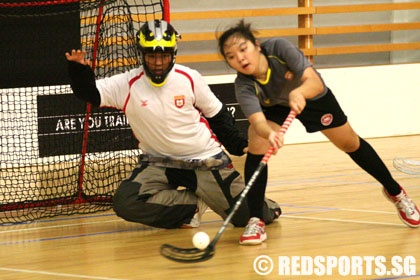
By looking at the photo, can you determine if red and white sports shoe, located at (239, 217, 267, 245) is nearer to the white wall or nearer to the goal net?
the goal net

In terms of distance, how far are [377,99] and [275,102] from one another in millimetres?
4897

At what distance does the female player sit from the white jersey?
389 mm

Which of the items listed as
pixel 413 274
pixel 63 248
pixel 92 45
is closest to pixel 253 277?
pixel 413 274

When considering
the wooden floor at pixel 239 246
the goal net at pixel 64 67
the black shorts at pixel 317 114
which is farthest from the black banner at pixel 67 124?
the black shorts at pixel 317 114

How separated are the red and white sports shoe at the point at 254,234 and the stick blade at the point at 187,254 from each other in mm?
363

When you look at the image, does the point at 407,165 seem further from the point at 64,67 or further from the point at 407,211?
the point at 64,67

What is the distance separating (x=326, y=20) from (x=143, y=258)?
19.7ft

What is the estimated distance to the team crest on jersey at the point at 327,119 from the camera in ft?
12.3

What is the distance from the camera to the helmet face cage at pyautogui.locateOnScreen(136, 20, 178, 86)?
385 cm

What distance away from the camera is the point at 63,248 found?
3.74m

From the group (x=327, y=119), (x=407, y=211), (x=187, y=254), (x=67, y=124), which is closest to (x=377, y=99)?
(x=67, y=124)

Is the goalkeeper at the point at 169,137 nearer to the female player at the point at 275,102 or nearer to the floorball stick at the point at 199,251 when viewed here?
the female player at the point at 275,102

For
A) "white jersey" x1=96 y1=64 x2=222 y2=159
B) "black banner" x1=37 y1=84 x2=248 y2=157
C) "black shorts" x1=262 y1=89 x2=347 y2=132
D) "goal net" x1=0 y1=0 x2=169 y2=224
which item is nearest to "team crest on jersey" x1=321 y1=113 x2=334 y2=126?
"black shorts" x1=262 y1=89 x2=347 y2=132

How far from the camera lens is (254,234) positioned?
362cm
